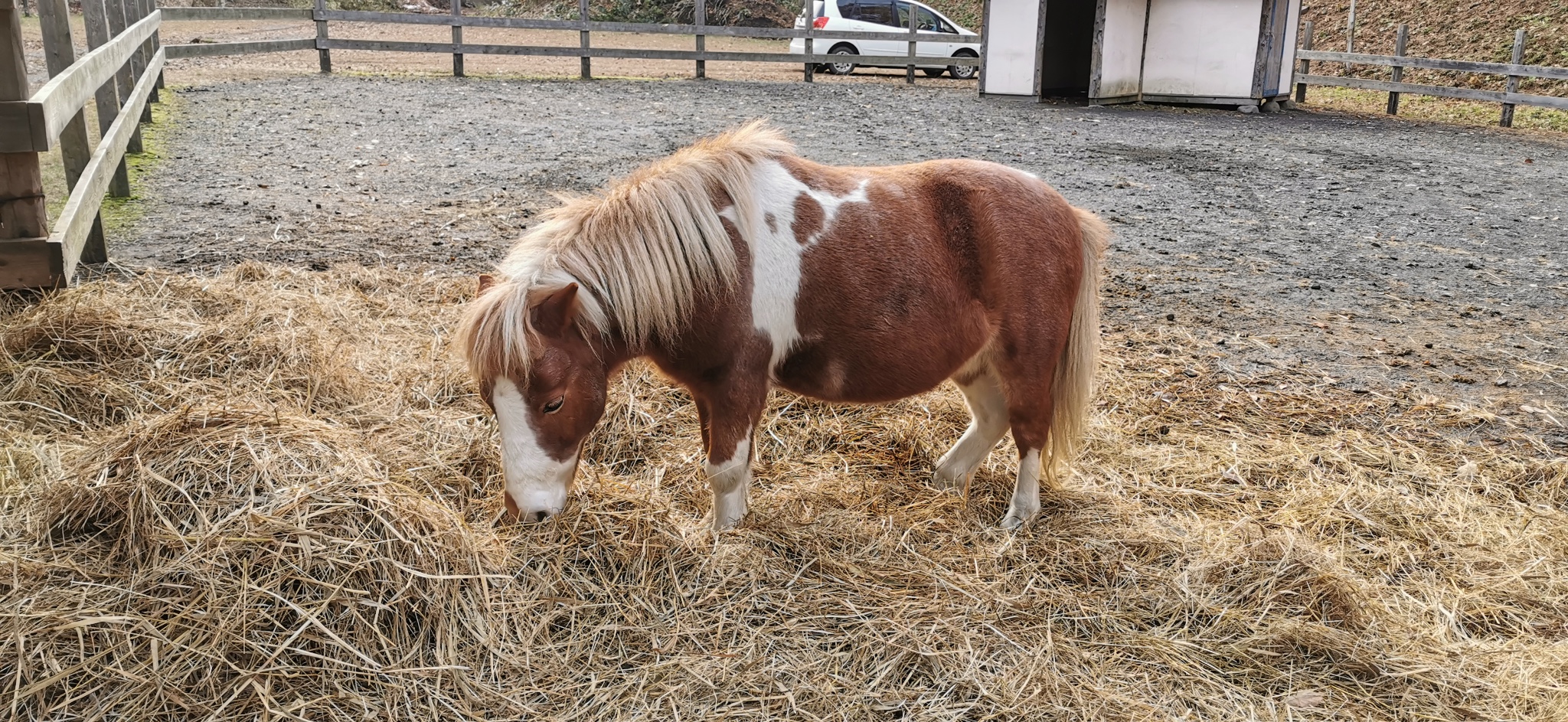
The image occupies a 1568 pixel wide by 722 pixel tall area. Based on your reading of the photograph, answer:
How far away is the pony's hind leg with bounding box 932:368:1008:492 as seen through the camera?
3395 millimetres

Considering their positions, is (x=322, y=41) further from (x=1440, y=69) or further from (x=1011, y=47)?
(x=1440, y=69)

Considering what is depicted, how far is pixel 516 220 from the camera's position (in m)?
6.46

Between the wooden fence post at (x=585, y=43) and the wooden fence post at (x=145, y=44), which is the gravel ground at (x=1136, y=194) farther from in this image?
the wooden fence post at (x=585, y=43)

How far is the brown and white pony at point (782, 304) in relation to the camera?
2.55m

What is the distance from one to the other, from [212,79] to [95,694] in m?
13.2

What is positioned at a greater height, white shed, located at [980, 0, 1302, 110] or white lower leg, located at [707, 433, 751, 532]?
white shed, located at [980, 0, 1302, 110]

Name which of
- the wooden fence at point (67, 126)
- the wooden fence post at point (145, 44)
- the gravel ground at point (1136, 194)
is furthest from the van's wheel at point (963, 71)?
the wooden fence post at point (145, 44)

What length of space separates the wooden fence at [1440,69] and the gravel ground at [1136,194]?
43.6 inches

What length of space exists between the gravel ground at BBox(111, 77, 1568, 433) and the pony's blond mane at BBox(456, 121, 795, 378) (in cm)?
273

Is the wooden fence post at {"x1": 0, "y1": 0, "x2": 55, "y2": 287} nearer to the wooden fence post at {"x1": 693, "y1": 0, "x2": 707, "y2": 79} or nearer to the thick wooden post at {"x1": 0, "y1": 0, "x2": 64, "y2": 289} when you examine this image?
the thick wooden post at {"x1": 0, "y1": 0, "x2": 64, "y2": 289}

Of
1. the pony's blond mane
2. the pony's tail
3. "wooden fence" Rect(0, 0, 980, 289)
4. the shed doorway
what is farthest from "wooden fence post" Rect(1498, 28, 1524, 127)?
"wooden fence" Rect(0, 0, 980, 289)

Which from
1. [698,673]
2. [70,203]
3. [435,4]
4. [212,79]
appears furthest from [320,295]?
[435,4]

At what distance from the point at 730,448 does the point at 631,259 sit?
601 mm

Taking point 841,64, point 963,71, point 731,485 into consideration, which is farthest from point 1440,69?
point 731,485
